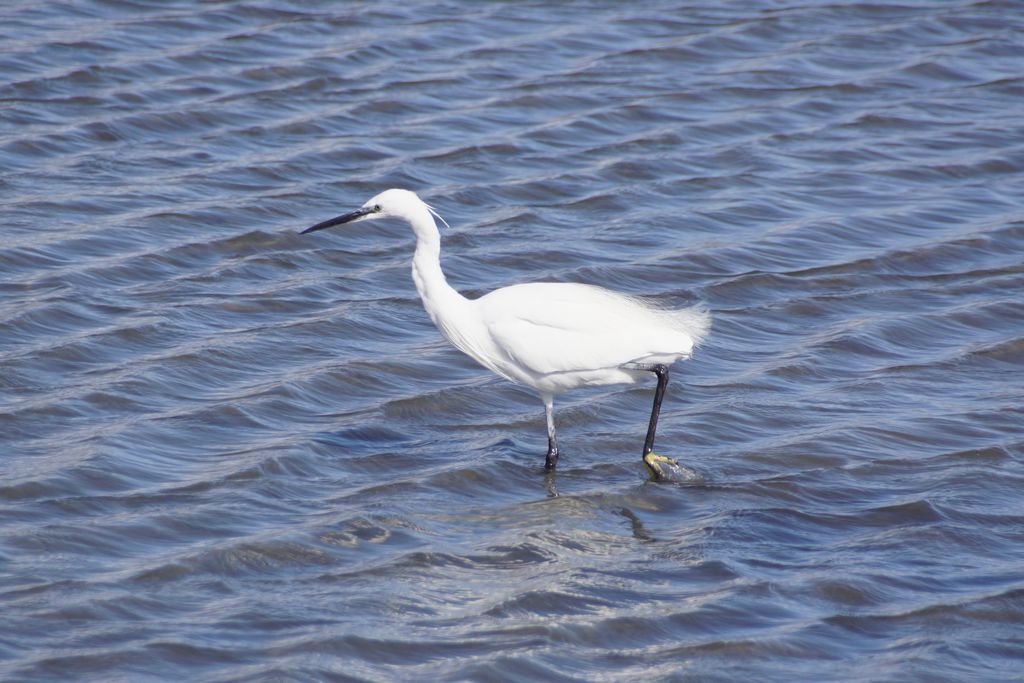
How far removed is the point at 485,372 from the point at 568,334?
1.45 metres

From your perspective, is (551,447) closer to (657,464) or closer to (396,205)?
(657,464)

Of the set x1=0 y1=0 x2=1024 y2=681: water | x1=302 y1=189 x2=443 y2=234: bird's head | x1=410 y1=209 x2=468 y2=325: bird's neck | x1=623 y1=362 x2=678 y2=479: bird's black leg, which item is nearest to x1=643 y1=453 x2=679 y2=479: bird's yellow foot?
x1=623 y1=362 x2=678 y2=479: bird's black leg

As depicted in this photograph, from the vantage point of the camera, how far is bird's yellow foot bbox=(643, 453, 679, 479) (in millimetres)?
7035

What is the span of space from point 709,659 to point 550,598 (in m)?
0.69

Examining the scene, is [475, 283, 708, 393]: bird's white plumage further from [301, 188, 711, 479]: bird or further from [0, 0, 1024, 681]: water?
[0, 0, 1024, 681]: water

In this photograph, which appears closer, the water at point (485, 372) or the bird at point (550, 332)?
the water at point (485, 372)

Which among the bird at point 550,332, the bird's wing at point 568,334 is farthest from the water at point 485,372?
the bird's wing at point 568,334

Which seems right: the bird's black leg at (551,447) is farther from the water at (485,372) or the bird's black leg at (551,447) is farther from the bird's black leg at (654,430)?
the bird's black leg at (654,430)

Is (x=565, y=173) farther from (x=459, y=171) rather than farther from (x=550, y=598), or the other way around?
(x=550, y=598)

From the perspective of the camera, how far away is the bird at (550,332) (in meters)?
6.99

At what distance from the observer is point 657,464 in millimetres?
7047

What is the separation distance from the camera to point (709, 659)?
5441 millimetres

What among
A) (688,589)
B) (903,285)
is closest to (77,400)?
(688,589)

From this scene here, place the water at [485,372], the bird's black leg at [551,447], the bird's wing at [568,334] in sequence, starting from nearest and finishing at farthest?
the water at [485,372]
the bird's wing at [568,334]
the bird's black leg at [551,447]
